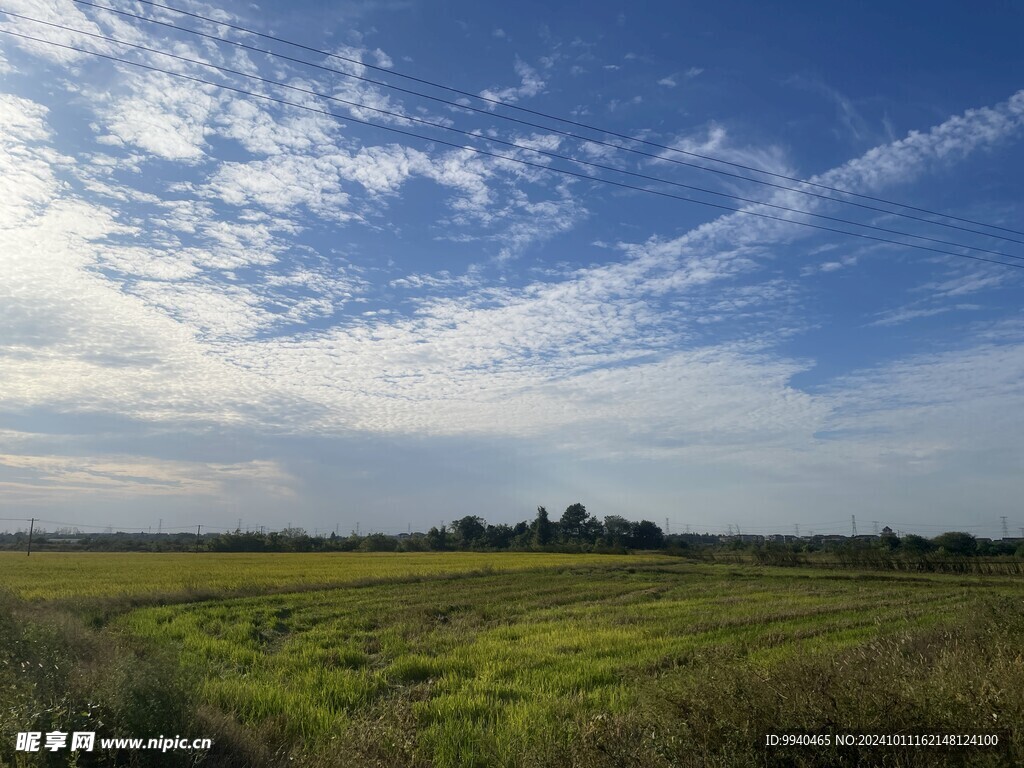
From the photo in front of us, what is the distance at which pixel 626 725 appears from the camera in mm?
5723

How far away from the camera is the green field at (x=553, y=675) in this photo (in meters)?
5.04

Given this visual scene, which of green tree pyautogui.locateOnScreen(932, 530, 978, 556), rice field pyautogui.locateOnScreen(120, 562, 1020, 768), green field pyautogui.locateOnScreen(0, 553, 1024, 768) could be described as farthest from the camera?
green tree pyautogui.locateOnScreen(932, 530, 978, 556)

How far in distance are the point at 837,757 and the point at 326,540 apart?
11073cm

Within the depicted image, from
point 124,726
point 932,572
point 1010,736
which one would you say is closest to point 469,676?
point 124,726

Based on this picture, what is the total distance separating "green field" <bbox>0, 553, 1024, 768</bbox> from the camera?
16.5ft

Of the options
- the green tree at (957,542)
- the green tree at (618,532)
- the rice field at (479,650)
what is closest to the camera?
the rice field at (479,650)

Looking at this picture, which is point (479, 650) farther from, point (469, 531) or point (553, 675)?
point (469, 531)

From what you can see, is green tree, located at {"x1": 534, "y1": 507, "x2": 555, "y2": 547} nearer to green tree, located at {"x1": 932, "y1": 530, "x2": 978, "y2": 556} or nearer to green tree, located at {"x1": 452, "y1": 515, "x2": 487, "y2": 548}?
green tree, located at {"x1": 452, "y1": 515, "x2": 487, "y2": 548}

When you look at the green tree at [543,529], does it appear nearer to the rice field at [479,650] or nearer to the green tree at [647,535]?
the green tree at [647,535]

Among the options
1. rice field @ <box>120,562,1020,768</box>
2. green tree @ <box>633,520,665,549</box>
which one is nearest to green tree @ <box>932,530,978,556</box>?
green tree @ <box>633,520,665,549</box>

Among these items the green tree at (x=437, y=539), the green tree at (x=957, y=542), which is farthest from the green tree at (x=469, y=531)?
the green tree at (x=957, y=542)

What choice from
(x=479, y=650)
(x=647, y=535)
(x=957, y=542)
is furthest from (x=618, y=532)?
(x=479, y=650)

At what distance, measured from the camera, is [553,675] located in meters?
11.0

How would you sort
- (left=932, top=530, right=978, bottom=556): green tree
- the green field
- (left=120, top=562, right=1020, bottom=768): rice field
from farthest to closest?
1. (left=932, top=530, right=978, bottom=556): green tree
2. (left=120, top=562, right=1020, bottom=768): rice field
3. the green field
